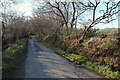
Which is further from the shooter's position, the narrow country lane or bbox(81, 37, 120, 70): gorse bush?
bbox(81, 37, 120, 70): gorse bush

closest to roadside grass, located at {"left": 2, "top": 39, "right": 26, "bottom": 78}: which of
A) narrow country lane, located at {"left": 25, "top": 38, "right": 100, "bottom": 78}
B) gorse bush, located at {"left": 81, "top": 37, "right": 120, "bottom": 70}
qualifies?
narrow country lane, located at {"left": 25, "top": 38, "right": 100, "bottom": 78}

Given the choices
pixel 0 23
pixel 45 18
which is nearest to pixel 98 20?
pixel 0 23

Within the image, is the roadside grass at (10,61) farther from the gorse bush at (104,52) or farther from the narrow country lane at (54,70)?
the gorse bush at (104,52)

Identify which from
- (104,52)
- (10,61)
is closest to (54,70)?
(10,61)

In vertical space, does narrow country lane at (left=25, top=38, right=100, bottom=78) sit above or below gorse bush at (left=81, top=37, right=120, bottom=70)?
below

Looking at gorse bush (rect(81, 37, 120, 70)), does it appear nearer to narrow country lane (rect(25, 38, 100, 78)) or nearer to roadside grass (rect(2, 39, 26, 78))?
narrow country lane (rect(25, 38, 100, 78))

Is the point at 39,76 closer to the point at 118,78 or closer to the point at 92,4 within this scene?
the point at 118,78

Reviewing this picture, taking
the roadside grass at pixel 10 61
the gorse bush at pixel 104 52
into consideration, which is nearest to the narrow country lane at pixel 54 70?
the roadside grass at pixel 10 61

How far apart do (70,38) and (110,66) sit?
2182 cm

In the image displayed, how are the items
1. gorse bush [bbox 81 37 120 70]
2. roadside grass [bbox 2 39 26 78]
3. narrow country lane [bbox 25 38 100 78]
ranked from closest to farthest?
roadside grass [bbox 2 39 26 78]
narrow country lane [bbox 25 38 100 78]
gorse bush [bbox 81 37 120 70]

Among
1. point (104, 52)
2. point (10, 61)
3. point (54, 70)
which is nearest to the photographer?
point (54, 70)

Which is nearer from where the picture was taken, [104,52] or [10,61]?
[10,61]

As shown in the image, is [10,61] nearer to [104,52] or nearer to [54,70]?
[54,70]

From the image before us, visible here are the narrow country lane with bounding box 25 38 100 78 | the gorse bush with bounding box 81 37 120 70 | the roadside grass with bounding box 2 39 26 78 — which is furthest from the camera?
the gorse bush with bounding box 81 37 120 70
